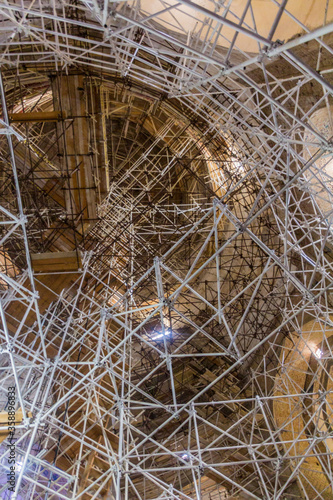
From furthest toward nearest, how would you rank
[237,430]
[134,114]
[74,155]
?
[134,114] → [237,430] → [74,155]

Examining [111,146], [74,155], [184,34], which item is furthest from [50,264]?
[111,146]

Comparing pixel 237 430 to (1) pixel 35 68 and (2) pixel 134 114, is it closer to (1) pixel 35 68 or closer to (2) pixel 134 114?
(1) pixel 35 68

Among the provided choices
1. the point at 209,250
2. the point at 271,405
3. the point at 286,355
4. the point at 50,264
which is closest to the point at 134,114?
the point at 209,250

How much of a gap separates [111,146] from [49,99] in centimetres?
639

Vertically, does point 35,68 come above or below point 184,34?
below

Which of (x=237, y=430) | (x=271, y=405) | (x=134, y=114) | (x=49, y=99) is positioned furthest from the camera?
(x=134, y=114)

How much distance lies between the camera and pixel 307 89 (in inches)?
470

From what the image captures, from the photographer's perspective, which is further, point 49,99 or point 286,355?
point 49,99

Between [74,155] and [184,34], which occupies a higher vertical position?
[184,34]

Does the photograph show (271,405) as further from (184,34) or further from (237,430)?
(184,34)

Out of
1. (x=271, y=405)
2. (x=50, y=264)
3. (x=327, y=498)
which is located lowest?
(x=327, y=498)

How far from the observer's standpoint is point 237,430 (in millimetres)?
14148

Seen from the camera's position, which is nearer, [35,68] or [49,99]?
[35,68]

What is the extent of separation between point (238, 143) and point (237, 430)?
9.46 m
